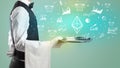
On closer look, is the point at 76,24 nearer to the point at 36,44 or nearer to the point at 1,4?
the point at 1,4

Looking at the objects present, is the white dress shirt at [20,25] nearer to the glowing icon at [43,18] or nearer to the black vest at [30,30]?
the black vest at [30,30]

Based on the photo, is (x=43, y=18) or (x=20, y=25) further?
(x=43, y=18)

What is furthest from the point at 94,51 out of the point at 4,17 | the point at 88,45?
the point at 4,17

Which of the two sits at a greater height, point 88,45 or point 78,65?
point 88,45

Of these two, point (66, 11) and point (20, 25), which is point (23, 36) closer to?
point (20, 25)

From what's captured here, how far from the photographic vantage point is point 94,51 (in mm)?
2398

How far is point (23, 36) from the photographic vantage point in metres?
1.46

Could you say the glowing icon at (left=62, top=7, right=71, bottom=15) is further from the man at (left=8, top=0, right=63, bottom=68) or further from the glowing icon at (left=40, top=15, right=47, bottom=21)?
the man at (left=8, top=0, right=63, bottom=68)

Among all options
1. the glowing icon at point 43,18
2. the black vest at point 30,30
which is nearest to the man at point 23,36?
the black vest at point 30,30

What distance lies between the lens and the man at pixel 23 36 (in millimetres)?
1465

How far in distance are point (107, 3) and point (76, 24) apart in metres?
0.36

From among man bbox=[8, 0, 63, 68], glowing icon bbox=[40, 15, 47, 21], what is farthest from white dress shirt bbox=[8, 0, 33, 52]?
glowing icon bbox=[40, 15, 47, 21]

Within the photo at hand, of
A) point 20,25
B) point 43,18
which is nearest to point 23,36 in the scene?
point 20,25

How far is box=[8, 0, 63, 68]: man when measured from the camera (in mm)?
1465
